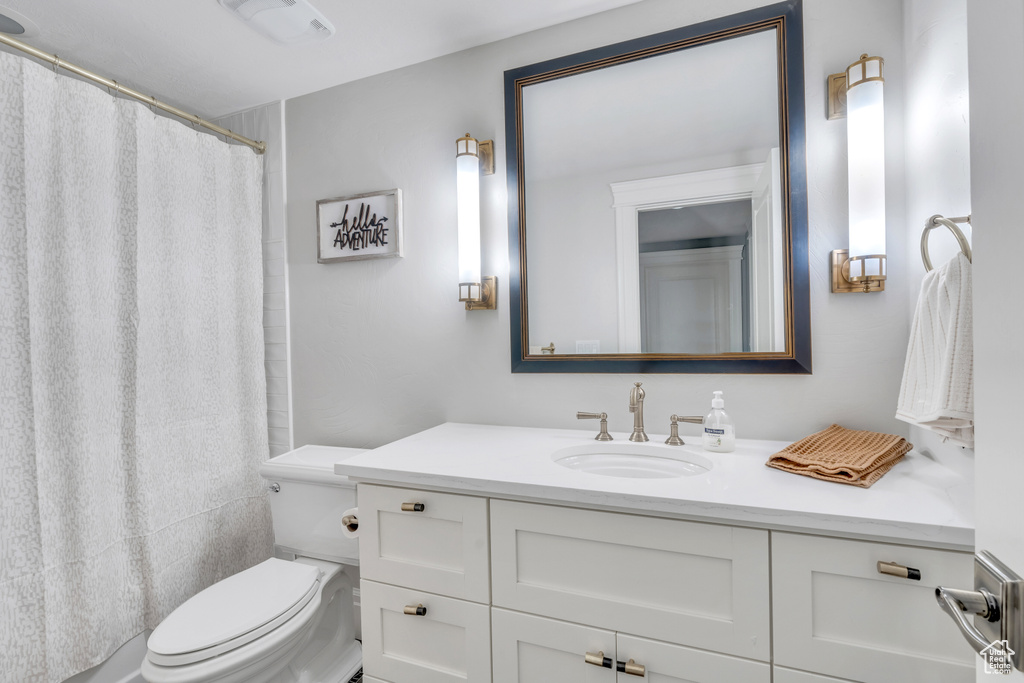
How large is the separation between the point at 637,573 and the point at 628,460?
0.41m

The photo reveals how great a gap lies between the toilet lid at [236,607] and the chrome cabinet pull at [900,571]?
4.59ft

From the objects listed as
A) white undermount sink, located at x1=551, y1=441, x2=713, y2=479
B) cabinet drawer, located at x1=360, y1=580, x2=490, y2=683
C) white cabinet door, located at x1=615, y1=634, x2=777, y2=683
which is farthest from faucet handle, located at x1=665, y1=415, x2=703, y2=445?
cabinet drawer, located at x1=360, y1=580, x2=490, y2=683

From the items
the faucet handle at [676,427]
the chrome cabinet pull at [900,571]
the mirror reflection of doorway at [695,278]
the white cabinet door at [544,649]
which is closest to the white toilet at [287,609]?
the white cabinet door at [544,649]

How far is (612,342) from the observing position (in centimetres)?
152

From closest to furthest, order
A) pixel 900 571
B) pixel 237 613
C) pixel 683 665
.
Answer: pixel 900 571 → pixel 683 665 → pixel 237 613

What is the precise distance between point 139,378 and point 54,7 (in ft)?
3.63

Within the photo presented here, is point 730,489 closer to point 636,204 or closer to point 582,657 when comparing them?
point 582,657

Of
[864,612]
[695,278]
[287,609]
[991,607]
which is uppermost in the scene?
[695,278]

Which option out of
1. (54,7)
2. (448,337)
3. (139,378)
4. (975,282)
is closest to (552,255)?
(448,337)

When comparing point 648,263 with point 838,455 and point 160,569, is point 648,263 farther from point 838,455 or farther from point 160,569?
point 160,569

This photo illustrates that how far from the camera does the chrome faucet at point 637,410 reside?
4.52 feet

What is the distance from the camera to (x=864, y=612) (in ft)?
2.77

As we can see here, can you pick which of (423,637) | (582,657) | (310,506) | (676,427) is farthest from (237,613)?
(676,427)

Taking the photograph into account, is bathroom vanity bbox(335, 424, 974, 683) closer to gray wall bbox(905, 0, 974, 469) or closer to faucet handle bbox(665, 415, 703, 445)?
faucet handle bbox(665, 415, 703, 445)
